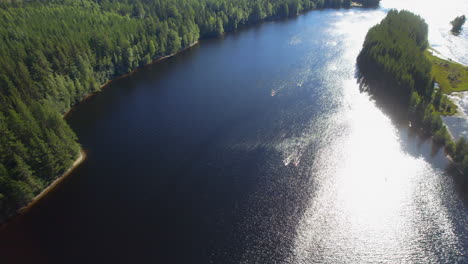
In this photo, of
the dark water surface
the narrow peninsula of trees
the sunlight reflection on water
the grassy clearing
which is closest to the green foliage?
the grassy clearing

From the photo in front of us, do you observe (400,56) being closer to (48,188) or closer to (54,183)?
(54,183)

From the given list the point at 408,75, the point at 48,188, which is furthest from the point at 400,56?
the point at 48,188

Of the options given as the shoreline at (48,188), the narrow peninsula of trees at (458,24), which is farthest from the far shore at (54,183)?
the narrow peninsula of trees at (458,24)

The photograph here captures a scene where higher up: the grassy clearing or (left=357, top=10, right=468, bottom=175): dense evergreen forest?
(left=357, top=10, right=468, bottom=175): dense evergreen forest

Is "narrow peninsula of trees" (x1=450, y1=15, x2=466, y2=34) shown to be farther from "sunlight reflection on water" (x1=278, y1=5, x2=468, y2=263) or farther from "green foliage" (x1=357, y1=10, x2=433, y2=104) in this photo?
"sunlight reflection on water" (x1=278, y1=5, x2=468, y2=263)

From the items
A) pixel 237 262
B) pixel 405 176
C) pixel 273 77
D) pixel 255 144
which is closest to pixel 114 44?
pixel 273 77
